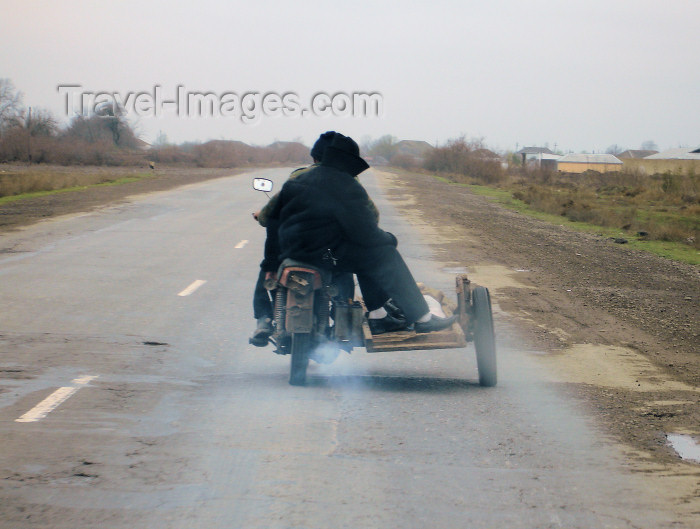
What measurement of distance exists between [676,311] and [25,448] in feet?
29.8

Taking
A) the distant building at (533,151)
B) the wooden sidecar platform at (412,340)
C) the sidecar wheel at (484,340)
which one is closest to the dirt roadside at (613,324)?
the sidecar wheel at (484,340)

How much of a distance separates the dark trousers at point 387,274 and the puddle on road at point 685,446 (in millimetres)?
2115

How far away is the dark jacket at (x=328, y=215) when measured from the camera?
6.90 meters

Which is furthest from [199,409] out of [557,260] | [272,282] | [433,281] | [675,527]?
[557,260]

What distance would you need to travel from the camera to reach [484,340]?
711cm

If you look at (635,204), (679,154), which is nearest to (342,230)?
(635,204)

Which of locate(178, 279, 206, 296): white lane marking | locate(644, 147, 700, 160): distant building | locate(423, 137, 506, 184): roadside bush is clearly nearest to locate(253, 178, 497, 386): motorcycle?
locate(178, 279, 206, 296): white lane marking

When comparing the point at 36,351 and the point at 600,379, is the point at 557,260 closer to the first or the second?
the point at 600,379

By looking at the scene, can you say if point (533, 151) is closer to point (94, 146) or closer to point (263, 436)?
point (94, 146)

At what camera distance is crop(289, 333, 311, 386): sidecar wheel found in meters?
6.77

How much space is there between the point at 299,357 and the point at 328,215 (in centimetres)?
112

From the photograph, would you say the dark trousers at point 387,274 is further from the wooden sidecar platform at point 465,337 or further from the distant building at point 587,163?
the distant building at point 587,163

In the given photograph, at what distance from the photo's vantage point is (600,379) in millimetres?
7691

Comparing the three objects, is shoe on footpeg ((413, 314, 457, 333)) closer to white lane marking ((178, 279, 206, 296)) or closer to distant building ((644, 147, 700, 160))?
white lane marking ((178, 279, 206, 296))
